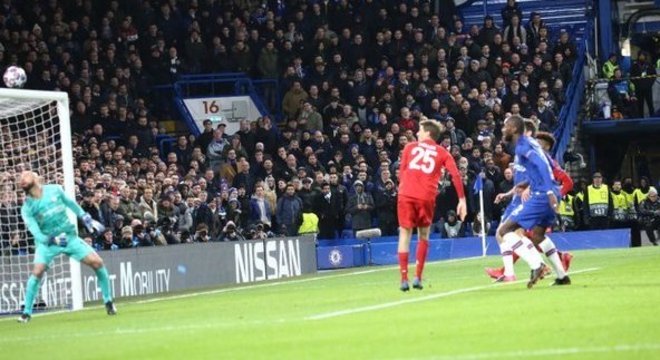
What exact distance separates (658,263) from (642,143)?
61.0ft

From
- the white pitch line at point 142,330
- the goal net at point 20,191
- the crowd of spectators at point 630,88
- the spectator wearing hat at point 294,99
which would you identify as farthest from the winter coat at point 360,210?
the white pitch line at point 142,330

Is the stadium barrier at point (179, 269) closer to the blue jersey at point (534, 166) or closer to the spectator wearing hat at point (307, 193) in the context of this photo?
the spectator wearing hat at point (307, 193)

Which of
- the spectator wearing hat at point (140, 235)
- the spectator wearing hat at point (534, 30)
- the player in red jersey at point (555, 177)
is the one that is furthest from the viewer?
the spectator wearing hat at point (534, 30)

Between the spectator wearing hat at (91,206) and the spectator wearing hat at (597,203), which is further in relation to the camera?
the spectator wearing hat at (597,203)

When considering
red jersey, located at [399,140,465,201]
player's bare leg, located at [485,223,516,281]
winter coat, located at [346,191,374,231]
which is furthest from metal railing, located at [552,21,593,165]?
red jersey, located at [399,140,465,201]

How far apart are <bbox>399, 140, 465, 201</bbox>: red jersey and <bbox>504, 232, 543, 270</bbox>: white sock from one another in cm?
77

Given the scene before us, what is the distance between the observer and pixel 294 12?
123 ft

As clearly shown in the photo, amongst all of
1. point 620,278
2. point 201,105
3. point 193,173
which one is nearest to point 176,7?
point 201,105

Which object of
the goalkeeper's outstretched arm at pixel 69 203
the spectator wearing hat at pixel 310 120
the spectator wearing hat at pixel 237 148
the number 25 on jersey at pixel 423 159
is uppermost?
the spectator wearing hat at pixel 310 120

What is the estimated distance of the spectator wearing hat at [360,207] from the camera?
31.5m

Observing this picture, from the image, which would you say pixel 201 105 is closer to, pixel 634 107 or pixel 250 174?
pixel 250 174

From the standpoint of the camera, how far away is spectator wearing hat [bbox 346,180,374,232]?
103 feet

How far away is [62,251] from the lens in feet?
57.2

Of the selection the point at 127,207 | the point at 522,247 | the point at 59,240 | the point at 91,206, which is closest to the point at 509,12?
the point at 127,207
